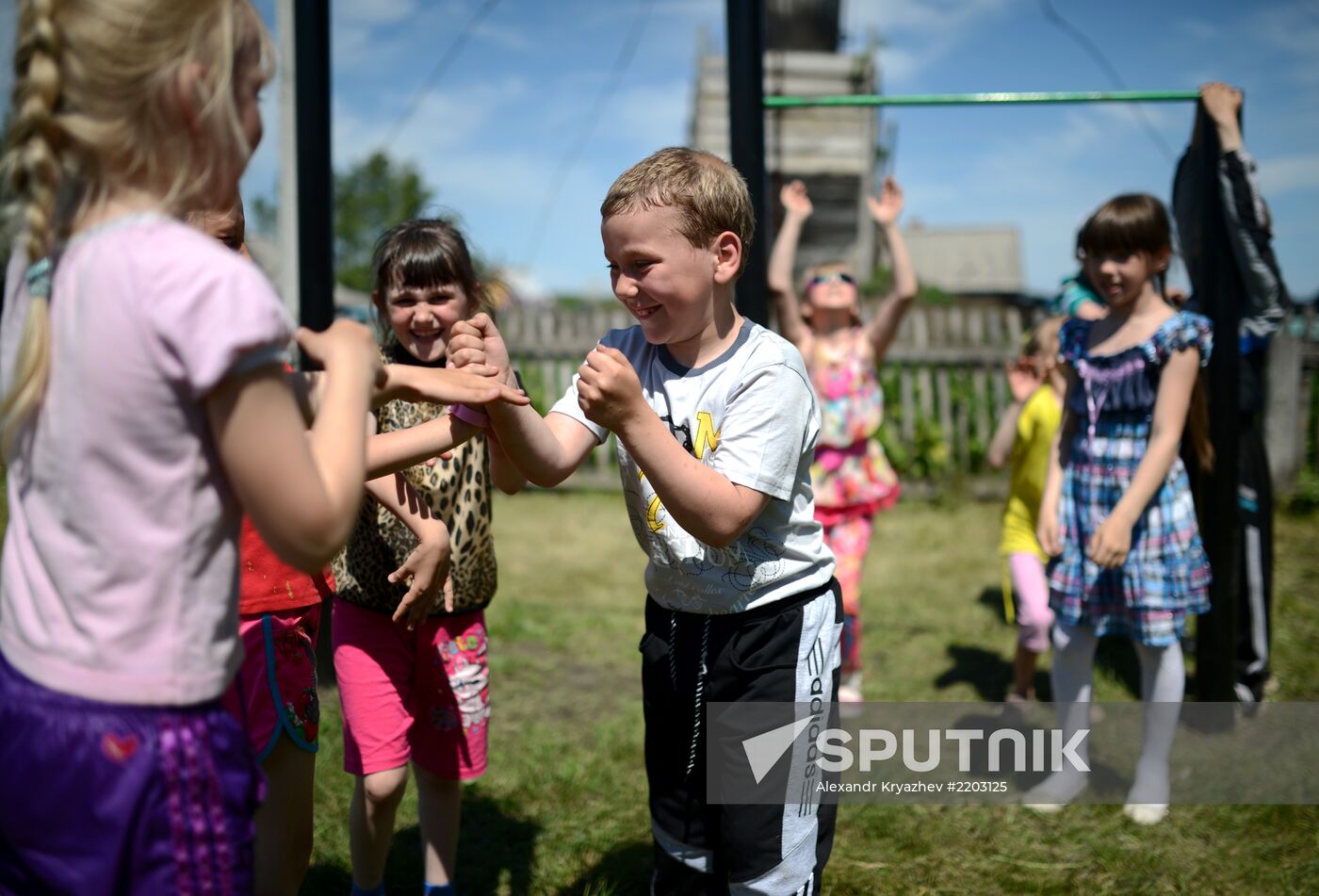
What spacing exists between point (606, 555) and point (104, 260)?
19.4 ft

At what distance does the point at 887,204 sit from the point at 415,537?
245 cm

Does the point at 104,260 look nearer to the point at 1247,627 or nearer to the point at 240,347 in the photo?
the point at 240,347

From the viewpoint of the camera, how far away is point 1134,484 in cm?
294

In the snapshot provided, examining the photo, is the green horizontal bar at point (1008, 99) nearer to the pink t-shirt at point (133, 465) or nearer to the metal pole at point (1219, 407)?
the metal pole at point (1219, 407)

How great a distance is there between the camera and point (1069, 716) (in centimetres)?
328

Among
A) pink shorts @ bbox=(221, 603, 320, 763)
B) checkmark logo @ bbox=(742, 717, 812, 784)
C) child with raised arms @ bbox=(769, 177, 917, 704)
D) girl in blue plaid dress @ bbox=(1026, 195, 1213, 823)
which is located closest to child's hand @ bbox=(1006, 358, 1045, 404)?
child with raised arms @ bbox=(769, 177, 917, 704)

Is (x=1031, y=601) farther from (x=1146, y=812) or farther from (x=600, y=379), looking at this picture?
(x=600, y=379)

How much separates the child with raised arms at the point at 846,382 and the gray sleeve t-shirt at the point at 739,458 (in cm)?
208

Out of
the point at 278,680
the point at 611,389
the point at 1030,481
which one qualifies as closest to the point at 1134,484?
the point at 1030,481

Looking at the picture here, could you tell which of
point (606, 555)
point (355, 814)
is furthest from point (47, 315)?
point (606, 555)

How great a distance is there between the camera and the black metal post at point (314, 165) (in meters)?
3.10

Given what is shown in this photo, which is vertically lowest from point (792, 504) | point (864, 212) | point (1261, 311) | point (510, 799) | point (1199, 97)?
point (510, 799)

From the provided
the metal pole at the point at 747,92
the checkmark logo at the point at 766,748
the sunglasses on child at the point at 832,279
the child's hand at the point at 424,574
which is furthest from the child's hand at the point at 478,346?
the sunglasses on child at the point at 832,279

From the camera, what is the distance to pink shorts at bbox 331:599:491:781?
2.34 m
